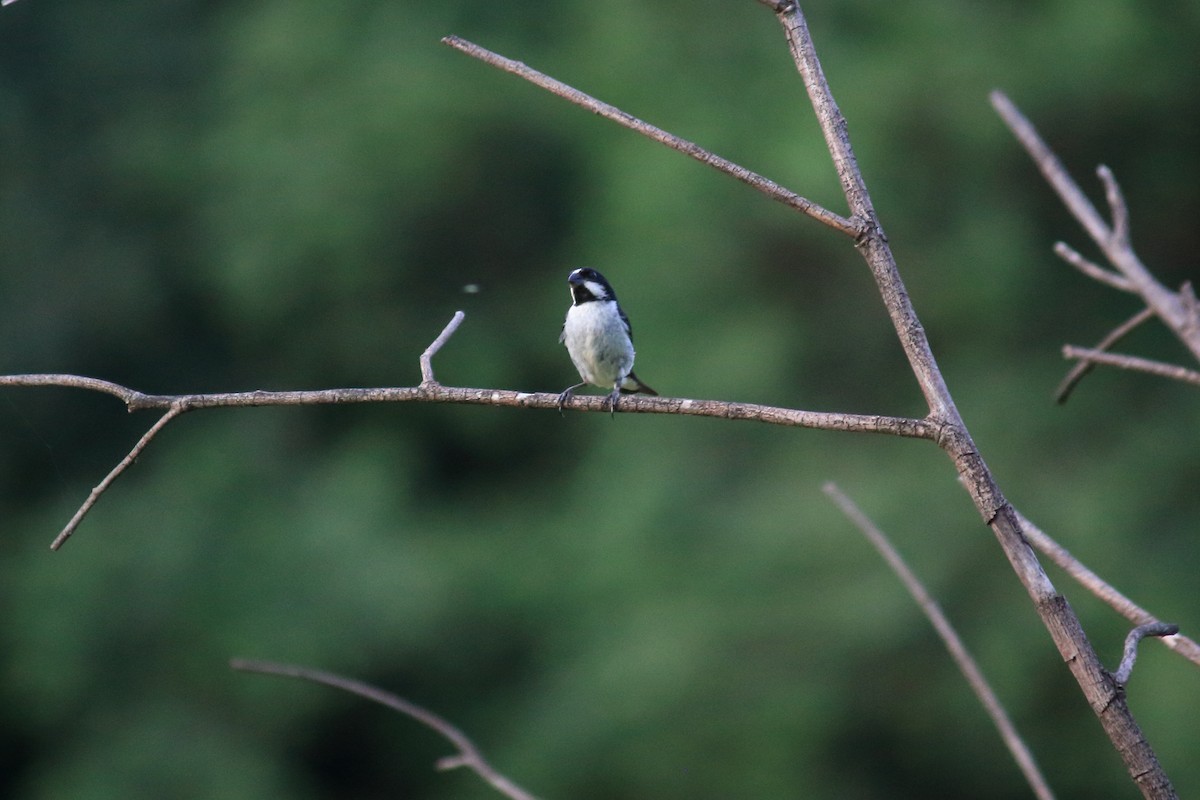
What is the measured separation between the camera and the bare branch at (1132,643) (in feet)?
3.89

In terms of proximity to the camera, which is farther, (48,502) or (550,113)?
(550,113)

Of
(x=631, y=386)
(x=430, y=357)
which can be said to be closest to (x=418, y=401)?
(x=430, y=357)

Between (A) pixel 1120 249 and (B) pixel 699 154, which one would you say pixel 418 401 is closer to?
(B) pixel 699 154

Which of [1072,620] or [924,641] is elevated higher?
[924,641]

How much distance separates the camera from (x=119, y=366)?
813 centimetres

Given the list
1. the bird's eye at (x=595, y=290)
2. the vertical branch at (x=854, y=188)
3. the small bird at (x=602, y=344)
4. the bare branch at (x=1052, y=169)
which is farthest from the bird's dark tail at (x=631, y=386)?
the bare branch at (x=1052, y=169)

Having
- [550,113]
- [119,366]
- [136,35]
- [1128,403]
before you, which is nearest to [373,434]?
[119,366]

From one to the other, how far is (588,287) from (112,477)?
10.3 feet

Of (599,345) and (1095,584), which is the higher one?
(599,345)

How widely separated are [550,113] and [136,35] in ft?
9.84

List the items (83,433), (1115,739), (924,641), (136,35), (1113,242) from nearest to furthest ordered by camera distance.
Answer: (1113,242)
(1115,739)
(924,641)
(83,433)
(136,35)

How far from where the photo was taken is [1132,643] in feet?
3.95

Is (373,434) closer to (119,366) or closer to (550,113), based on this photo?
(119,366)

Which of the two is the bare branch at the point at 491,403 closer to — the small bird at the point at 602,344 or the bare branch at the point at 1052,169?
the bare branch at the point at 1052,169
